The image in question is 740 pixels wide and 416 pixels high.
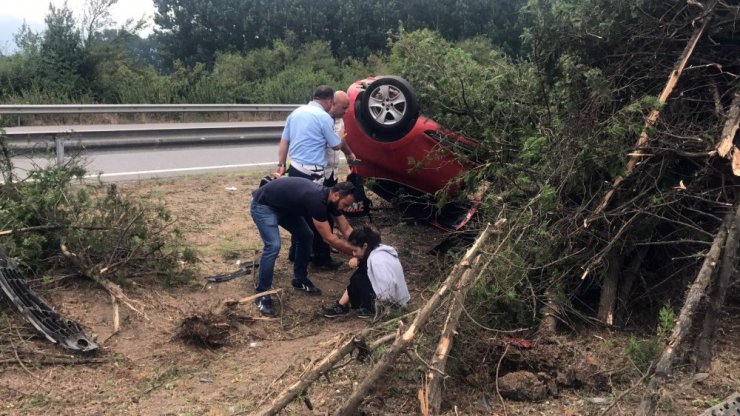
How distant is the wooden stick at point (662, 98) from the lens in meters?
4.48

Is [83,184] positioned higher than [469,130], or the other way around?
[469,130]

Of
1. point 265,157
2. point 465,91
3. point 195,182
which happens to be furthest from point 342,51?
point 465,91

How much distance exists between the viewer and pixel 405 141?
6.57 m

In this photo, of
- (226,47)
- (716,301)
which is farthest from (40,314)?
(226,47)

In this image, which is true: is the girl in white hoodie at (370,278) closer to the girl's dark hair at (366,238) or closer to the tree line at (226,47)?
the girl's dark hair at (366,238)

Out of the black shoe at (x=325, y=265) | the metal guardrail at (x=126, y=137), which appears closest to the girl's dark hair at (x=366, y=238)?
the black shoe at (x=325, y=265)

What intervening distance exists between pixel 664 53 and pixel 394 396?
10.6 feet

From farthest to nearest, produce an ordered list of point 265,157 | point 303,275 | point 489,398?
point 265,157
point 303,275
point 489,398

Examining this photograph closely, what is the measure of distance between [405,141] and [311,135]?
977 millimetres

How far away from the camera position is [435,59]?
6.85 meters

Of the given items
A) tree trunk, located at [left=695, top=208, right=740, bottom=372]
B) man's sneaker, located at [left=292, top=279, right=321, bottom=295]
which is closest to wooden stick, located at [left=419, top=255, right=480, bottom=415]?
tree trunk, located at [left=695, top=208, right=740, bottom=372]

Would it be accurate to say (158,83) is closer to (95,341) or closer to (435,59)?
(435,59)

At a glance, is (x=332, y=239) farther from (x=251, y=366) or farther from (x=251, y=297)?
(x=251, y=366)

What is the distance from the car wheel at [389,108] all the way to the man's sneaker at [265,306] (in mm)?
2062
